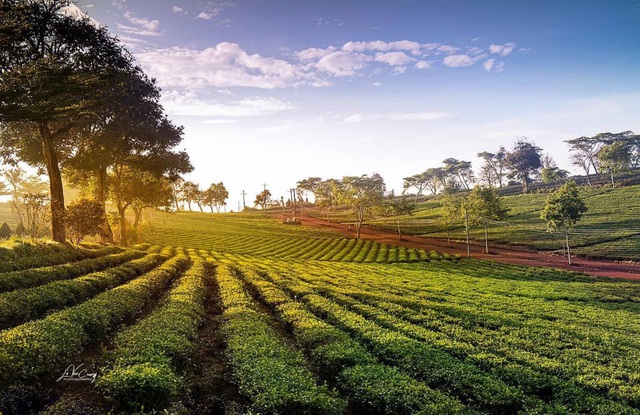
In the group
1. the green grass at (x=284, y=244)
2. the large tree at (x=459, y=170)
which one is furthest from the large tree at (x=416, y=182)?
the green grass at (x=284, y=244)

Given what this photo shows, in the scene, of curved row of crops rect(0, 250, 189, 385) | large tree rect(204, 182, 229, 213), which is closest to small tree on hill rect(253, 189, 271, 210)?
large tree rect(204, 182, 229, 213)

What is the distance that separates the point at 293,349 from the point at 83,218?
33.0 meters

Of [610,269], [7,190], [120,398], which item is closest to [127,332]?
[120,398]

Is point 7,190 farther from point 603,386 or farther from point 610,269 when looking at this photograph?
point 610,269

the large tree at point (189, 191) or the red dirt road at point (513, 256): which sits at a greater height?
the large tree at point (189, 191)

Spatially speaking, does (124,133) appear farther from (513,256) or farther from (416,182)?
(416,182)

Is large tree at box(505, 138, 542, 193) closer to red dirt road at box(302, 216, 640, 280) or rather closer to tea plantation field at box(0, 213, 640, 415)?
red dirt road at box(302, 216, 640, 280)

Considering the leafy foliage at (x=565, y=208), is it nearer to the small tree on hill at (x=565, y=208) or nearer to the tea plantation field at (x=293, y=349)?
the small tree on hill at (x=565, y=208)

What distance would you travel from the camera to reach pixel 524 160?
163000 mm

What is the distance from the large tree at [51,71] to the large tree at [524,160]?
170 m

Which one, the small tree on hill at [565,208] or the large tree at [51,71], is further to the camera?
the small tree on hill at [565,208]

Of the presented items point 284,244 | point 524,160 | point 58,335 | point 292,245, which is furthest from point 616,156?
point 58,335

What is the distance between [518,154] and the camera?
16488 centimetres

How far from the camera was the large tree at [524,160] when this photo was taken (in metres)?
163
